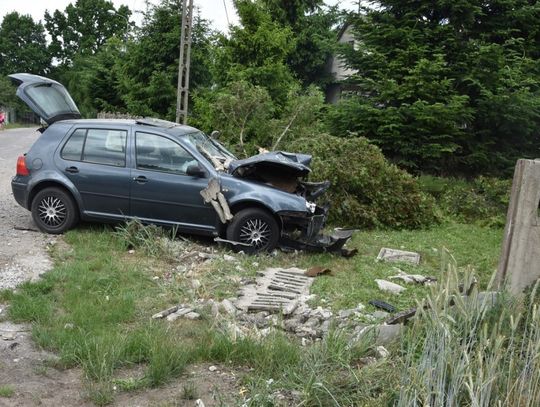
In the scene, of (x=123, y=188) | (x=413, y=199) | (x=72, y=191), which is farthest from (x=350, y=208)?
(x=72, y=191)

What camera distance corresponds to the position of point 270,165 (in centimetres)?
803

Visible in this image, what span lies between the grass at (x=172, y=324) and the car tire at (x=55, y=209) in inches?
9.1

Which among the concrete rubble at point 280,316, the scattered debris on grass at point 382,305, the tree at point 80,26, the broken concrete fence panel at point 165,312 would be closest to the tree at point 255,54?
the concrete rubble at point 280,316

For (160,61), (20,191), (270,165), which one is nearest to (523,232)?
(270,165)

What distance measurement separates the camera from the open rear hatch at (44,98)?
8.59m

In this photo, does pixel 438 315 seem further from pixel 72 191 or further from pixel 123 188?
pixel 72 191

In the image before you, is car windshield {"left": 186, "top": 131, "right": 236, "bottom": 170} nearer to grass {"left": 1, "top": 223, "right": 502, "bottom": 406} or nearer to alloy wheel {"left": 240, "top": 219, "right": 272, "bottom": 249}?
alloy wheel {"left": 240, "top": 219, "right": 272, "bottom": 249}

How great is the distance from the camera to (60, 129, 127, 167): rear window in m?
8.18

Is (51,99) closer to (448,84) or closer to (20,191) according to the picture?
(20,191)

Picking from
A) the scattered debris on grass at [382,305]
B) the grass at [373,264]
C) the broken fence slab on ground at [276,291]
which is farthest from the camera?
the grass at [373,264]

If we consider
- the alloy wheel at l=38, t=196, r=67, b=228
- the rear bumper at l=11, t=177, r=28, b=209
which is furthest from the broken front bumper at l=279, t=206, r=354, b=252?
the rear bumper at l=11, t=177, r=28, b=209

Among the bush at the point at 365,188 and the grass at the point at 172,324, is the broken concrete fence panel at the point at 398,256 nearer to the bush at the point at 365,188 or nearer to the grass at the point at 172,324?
the grass at the point at 172,324

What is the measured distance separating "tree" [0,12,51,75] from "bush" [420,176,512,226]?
250 ft

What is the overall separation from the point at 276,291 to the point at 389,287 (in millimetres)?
1362
